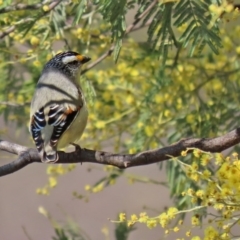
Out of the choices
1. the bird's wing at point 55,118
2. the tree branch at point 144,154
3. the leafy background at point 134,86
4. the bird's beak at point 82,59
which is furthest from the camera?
the bird's beak at point 82,59

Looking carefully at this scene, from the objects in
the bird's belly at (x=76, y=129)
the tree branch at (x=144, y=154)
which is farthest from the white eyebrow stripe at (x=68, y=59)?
the tree branch at (x=144, y=154)

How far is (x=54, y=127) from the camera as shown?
3.70m

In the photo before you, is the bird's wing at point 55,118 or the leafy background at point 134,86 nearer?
the leafy background at point 134,86

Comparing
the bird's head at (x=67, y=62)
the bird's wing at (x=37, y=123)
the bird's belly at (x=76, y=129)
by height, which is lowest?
the bird's belly at (x=76, y=129)

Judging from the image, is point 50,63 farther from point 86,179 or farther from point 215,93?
point 86,179

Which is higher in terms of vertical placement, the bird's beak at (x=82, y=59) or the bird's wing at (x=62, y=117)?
the bird's beak at (x=82, y=59)

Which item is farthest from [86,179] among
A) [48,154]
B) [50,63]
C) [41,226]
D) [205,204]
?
[205,204]

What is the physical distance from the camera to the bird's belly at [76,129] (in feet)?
12.3

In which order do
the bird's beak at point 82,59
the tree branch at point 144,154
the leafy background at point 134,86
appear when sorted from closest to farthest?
the tree branch at point 144,154
the leafy background at point 134,86
the bird's beak at point 82,59

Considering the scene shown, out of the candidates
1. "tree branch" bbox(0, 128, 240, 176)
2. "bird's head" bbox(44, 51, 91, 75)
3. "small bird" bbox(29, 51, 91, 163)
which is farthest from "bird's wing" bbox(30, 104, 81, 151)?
"tree branch" bbox(0, 128, 240, 176)

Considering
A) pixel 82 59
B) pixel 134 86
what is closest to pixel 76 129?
pixel 82 59

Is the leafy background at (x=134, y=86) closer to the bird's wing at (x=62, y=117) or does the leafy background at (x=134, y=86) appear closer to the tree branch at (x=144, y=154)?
the bird's wing at (x=62, y=117)

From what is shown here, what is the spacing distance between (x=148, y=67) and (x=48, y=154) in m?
0.83

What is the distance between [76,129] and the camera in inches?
148
